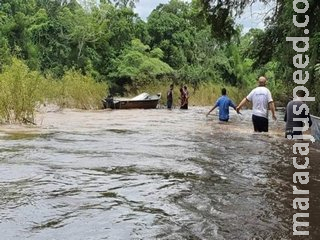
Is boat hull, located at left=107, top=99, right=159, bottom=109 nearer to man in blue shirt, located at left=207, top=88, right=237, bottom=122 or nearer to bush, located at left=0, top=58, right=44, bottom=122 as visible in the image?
man in blue shirt, located at left=207, top=88, right=237, bottom=122

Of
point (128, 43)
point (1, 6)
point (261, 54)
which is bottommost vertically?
point (261, 54)

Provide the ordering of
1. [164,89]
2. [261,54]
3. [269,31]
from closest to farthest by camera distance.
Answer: [269,31] → [261,54] → [164,89]

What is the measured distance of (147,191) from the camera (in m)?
5.47

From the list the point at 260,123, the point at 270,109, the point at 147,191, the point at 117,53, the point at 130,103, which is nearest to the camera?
the point at 147,191

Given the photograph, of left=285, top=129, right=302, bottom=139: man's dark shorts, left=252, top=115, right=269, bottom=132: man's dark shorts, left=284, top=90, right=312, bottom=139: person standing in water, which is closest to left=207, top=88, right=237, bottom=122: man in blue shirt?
left=252, top=115, right=269, bottom=132: man's dark shorts

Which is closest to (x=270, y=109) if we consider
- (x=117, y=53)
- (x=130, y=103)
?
(x=130, y=103)

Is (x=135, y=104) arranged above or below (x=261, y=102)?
below

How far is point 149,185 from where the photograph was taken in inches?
228

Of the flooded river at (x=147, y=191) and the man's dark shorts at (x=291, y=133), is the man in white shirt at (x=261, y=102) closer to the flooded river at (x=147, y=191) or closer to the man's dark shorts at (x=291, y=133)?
the man's dark shorts at (x=291, y=133)

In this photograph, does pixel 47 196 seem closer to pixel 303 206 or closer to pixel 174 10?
pixel 303 206

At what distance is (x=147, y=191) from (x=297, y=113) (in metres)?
5.72

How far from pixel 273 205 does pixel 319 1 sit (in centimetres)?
971

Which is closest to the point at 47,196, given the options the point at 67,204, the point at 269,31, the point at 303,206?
the point at 67,204

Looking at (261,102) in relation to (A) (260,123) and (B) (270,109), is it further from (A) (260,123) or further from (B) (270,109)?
(A) (260,123)
